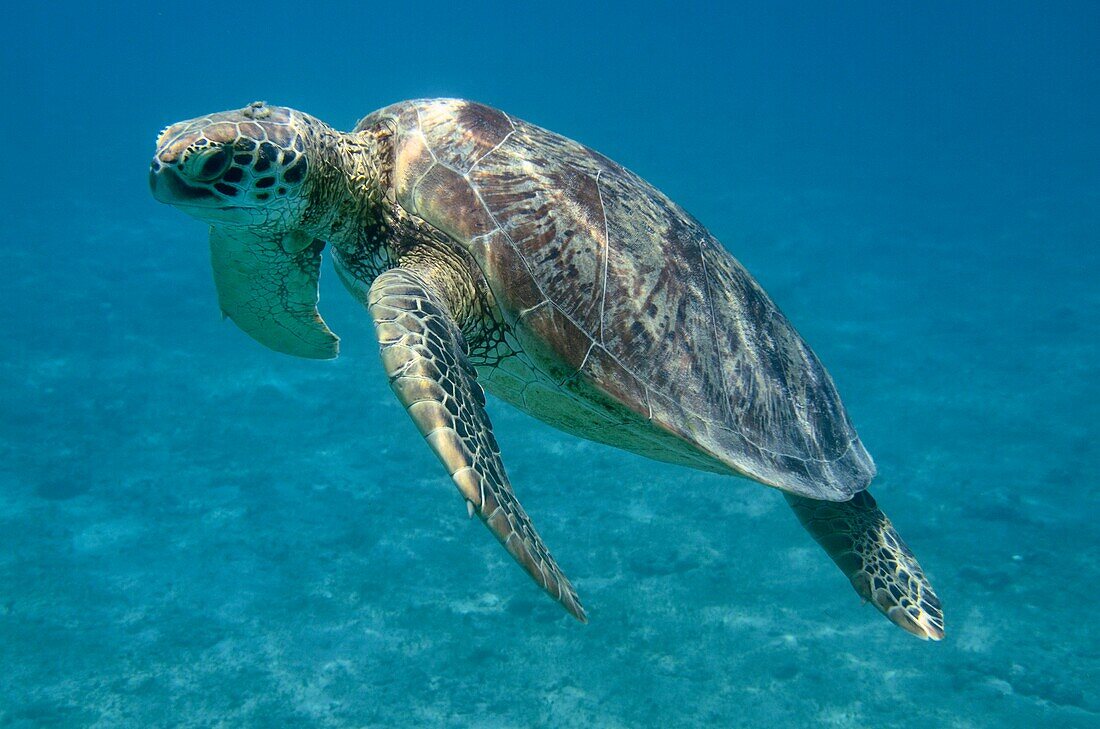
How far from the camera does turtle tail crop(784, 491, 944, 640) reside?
400cm

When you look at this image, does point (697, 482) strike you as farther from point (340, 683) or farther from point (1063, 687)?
point (340, 683)

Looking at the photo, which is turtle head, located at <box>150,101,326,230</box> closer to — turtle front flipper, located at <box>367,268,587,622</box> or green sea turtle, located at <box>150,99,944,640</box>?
green sea turtle, located at <box>150,99,944,640</box>

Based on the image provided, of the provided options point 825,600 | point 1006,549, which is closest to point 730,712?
point 825,600

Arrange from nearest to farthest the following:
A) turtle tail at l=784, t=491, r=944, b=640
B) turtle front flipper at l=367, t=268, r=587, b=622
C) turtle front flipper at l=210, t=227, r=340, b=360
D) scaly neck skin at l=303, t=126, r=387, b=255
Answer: turtle front flipper at l=367, t=268, r=587, b=622 < scaly neck skin at l=303, t=126, r=387, b=255 < turtle front flipper at l=210, t=227, r=340, b=360 < turtle tail at l=784, t=491, r=944, b=640

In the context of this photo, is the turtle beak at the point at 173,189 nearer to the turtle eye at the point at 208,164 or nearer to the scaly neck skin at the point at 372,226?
the turtle eye at the point at 208,164

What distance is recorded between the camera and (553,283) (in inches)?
131

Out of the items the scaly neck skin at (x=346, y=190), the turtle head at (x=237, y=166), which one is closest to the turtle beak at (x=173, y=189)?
the turtle head at (x=237, y=166)

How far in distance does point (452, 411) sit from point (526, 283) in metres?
0.83

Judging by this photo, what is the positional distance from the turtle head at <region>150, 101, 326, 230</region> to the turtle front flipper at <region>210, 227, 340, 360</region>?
220mm

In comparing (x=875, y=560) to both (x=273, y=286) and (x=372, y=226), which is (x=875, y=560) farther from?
(x=273, y=286)

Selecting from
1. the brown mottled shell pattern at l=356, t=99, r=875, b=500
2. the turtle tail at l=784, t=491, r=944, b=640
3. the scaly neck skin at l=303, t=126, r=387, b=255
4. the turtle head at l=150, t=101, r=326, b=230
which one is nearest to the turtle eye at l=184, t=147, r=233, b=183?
the turtle head at l=150, t=101, r=326, b=230

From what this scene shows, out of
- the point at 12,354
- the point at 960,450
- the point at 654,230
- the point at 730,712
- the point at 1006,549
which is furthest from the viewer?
the point at 12,354

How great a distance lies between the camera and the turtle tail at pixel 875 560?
400 centimetres

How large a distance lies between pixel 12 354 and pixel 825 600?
15.4 meters
